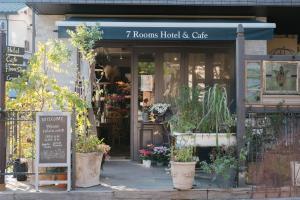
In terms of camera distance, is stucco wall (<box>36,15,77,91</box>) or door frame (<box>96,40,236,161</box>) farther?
door frame (<box>96,40,236,161</box>)

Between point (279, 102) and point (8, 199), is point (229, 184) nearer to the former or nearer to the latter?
point (279, 102)

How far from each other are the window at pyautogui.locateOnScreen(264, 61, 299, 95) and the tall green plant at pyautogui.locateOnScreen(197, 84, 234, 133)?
0.84m

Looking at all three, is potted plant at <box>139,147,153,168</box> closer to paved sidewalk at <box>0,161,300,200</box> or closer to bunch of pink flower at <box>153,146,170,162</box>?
bunch of pink flower at <box>153,146,170,162</box>

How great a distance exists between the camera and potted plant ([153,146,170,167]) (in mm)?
11578

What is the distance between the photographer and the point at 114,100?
45.2 feet

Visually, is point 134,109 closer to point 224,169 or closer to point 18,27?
point 224,169

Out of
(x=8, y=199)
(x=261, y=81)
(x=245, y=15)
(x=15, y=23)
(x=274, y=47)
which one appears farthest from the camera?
(x=15, y=23)

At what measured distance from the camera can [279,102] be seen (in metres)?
9.45

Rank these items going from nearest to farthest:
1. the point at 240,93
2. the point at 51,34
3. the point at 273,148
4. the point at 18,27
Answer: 1. the point at 240,93
2. the point at 273,148
3. the point at 51,34
4. the point at 18,27

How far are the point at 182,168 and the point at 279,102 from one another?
2.35 metres

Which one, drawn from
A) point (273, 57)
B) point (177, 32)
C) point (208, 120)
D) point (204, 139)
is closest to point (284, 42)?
point (177, 32)

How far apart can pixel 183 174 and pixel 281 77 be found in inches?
110

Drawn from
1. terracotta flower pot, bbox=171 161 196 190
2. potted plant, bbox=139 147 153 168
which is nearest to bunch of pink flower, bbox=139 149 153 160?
potted plant, bbox=139 147 153 168

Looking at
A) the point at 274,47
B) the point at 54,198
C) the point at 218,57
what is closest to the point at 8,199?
the point at 54,198
